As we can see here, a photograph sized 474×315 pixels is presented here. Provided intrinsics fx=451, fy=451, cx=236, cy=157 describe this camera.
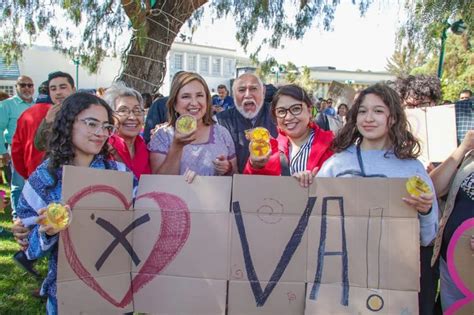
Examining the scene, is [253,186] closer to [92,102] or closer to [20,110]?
[92,102]

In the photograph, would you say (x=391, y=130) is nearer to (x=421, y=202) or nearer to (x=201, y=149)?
(x=421, y=202)

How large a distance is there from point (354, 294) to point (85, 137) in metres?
1.33

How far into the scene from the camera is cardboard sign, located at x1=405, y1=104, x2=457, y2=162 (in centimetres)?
248

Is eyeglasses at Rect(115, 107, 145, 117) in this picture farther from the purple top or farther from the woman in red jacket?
the woman in red jacket

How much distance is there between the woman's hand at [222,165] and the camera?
2492 mm

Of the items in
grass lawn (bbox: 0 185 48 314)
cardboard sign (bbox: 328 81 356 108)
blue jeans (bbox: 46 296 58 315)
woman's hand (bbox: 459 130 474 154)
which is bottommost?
grass lawn (bbox: 0 185 48 314)

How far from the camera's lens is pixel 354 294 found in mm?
1871

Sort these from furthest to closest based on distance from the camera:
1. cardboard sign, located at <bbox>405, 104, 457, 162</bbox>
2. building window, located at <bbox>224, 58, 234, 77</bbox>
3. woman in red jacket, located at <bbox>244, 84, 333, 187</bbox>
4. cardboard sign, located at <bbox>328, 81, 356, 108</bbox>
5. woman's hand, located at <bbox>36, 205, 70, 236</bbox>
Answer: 1. building window, located at <bbox>224, 58, 234, 77</bbox>
2. cardboard sign, located at <bbox>328, 81, 356, 108</bbox>
3. cardboard sign, located at <bbox>405, 104, 457, 162</bbox>
4. woman in red jacket, located at <bbox>244, 84, 333, 187</bbox>
5. woman's hand, located at <bbox>36, 205, 70, 236</bbox>

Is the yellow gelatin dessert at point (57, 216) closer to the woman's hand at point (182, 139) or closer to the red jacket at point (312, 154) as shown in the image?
the woman's hand at point (182, 139)

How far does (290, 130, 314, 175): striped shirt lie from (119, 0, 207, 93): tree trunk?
3.65 meters

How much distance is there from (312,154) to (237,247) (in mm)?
697

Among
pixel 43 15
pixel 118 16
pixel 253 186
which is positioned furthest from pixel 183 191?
pixel 43 15

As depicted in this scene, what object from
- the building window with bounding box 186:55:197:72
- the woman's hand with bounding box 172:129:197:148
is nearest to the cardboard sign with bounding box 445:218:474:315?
the woman's hand with bounding box 172:129:197:148

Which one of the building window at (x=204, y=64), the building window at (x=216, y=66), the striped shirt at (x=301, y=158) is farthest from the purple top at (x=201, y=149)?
the building window at (x=216, y=66)
